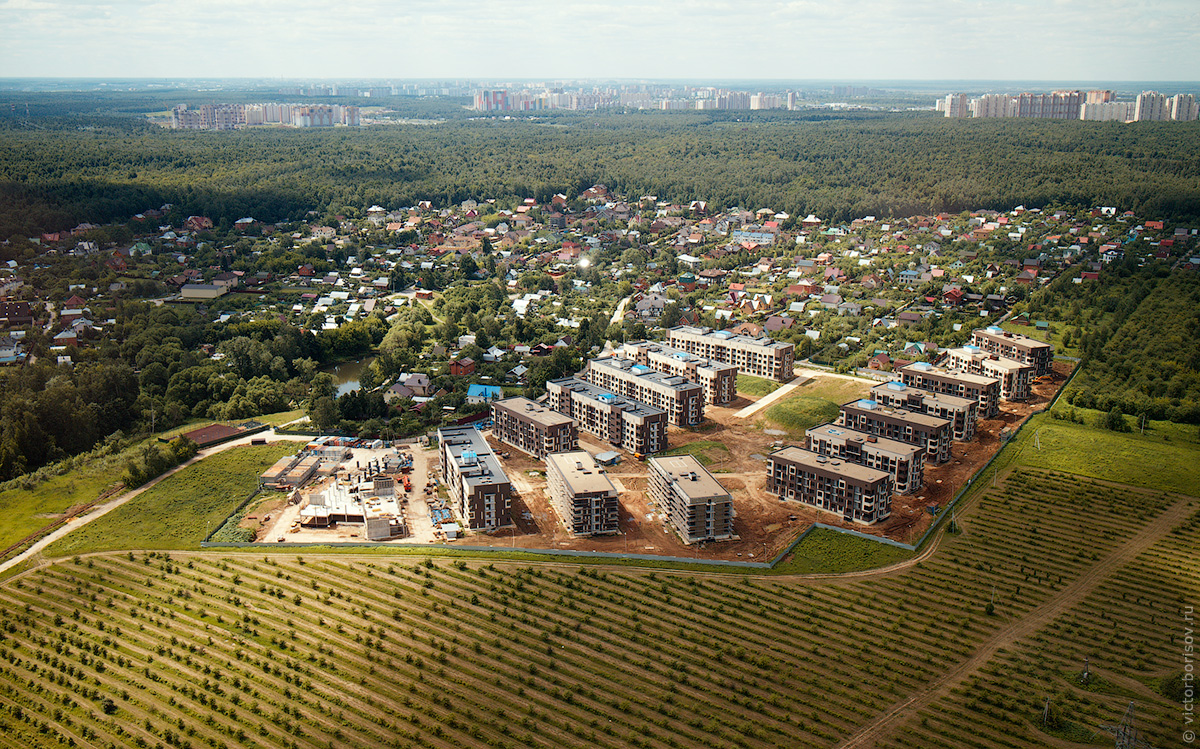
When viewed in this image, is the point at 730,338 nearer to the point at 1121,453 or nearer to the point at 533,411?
the point at 533,411

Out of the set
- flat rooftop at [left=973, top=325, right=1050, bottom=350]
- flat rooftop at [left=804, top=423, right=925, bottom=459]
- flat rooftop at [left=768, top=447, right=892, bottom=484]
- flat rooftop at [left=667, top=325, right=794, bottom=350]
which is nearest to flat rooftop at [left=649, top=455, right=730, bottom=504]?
flat rooftop at [left=768, top=447, right=892, bottom=484]

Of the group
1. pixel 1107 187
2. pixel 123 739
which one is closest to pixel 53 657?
pixel 123 739

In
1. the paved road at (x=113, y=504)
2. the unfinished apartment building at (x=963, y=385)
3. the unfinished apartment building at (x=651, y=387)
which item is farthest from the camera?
the unfinished apartment building at (x=651, y=387)

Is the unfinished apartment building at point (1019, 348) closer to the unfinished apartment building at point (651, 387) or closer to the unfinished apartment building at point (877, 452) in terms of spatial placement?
the unfinished apartment building at point (877, 452)

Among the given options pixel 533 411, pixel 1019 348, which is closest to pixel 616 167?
pixel 1019 348

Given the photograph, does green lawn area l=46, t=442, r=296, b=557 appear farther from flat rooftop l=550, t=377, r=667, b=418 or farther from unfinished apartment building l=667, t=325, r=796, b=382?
unfinished apartment building l=667, t=325, r=796, b=382

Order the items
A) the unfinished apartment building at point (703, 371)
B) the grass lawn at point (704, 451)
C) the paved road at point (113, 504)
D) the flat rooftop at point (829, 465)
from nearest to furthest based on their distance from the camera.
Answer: the paved road at point (113, 504) → the flat rooftop at point (829, 465) → the grass lawn at point (704, 451) → the unfinished apartment building at point (703, 371)

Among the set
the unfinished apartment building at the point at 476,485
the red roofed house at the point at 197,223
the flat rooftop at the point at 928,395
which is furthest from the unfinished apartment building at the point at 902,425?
the red roofed house at the point at 197,223
